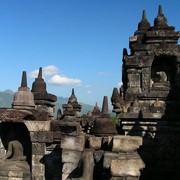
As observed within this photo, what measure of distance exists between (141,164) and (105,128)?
223 cm

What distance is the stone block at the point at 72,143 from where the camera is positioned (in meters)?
5.89

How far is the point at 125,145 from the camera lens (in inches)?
221

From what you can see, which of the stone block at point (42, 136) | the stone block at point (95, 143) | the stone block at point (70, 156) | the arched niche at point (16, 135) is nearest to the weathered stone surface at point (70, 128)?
the stone block at point (70, 156)

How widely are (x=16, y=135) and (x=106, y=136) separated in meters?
2.01

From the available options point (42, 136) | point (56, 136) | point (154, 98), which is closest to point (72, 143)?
point (56, 136)

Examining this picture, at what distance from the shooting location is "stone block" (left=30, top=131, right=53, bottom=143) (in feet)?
21.0

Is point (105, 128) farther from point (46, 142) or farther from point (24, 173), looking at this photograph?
point (24, 173)

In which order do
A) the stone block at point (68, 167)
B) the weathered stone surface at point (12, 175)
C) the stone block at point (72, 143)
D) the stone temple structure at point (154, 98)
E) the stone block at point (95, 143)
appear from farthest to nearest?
the stone temple structure at point (154, 98), the stone block at point (95, 143), the weathered stone surface at point (12, 175), the stone block at point (72, 143), the stone block at point (68, 167)

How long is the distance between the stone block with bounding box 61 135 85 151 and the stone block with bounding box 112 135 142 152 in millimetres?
701

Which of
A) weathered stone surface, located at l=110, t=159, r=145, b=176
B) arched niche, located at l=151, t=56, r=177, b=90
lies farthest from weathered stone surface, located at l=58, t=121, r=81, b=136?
arched niche, located at l=151, t=56, r=177, b=90

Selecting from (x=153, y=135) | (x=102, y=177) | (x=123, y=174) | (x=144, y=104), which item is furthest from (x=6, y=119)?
(x=144, y=104)

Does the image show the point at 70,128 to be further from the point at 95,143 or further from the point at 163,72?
Result: the point at 163,72

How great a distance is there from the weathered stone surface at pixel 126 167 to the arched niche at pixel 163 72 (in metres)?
7.91

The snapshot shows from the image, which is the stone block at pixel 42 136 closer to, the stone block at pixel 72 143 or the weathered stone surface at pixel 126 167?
the stone block at pixel 72 143
